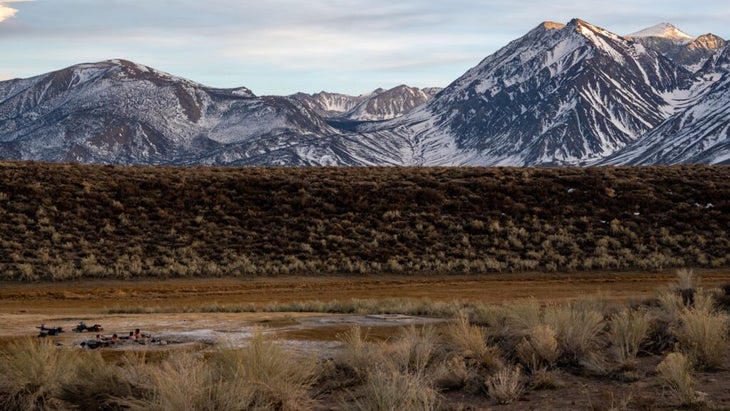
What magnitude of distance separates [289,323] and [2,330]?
553cm

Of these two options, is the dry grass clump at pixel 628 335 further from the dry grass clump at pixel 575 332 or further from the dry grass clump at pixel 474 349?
the dry grass clump at pixel 474 349

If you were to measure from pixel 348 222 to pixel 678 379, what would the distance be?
30241 mm

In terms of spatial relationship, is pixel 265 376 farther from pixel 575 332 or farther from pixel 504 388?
pixel 575 332

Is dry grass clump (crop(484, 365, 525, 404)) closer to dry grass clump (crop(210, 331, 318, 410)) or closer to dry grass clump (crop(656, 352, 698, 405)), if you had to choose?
dry grass clump (crop(656, 352, 698, 405))

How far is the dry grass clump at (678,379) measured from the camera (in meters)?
10.3

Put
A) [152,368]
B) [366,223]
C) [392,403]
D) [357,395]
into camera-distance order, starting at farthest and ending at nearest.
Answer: [366,223], [357,395], [152,368], [392,403]

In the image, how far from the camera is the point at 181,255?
1383 inches

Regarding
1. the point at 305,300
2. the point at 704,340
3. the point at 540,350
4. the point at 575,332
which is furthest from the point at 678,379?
the point at 305,300

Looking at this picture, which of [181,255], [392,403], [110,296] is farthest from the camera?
[181,255]

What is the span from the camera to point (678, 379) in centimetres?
1053

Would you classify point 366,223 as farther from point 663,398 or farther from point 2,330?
point 663,398

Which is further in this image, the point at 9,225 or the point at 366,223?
the point at 366,223

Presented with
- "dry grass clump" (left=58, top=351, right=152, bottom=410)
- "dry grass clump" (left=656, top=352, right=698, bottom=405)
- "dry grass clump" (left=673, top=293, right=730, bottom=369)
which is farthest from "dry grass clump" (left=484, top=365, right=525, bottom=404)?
"dry grass clump" (left=58, top=351, right=152, bottom=410)

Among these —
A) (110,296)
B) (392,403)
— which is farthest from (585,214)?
(392,403)
